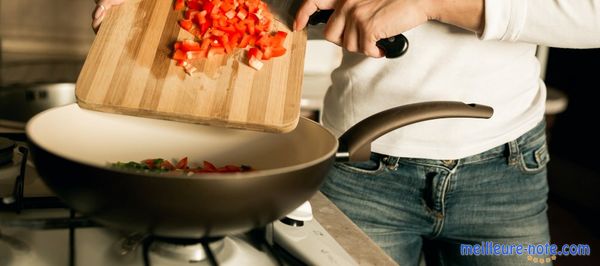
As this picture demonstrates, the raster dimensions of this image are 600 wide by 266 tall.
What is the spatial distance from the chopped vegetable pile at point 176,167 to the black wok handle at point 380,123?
12 centimetres

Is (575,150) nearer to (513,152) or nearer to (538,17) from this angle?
(513,152)

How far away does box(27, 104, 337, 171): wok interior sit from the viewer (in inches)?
31.1

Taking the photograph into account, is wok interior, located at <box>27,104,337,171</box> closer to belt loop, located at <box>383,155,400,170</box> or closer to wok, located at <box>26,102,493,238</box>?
wok, located at <box>26,102,493,238</box>

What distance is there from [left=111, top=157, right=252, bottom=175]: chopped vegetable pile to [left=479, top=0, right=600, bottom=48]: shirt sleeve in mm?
359

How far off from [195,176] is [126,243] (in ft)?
0.65

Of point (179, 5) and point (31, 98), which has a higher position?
point (179, 5)

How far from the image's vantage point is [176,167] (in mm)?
799

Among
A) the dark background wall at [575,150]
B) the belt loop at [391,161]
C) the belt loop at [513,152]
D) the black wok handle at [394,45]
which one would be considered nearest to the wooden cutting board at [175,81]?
the black wok handle at [394,45]

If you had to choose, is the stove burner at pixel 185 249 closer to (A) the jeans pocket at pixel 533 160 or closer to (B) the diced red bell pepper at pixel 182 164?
(B) the diced red bell pepper at pixel 182 164

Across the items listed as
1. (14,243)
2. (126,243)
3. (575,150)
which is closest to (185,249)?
(126,243)

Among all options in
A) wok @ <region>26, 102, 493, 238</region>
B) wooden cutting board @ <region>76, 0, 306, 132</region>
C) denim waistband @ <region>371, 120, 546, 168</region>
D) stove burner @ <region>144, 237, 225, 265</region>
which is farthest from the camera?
denim waistband @ <region>371, 120, 546, 168</region>

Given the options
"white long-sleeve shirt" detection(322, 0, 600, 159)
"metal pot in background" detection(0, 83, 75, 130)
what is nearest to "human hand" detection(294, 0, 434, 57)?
"white long-sleeve shirt" detection(322, 0, 600, 159)

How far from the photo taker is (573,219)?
2695 millimetres

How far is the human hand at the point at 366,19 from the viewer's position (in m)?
0.85
